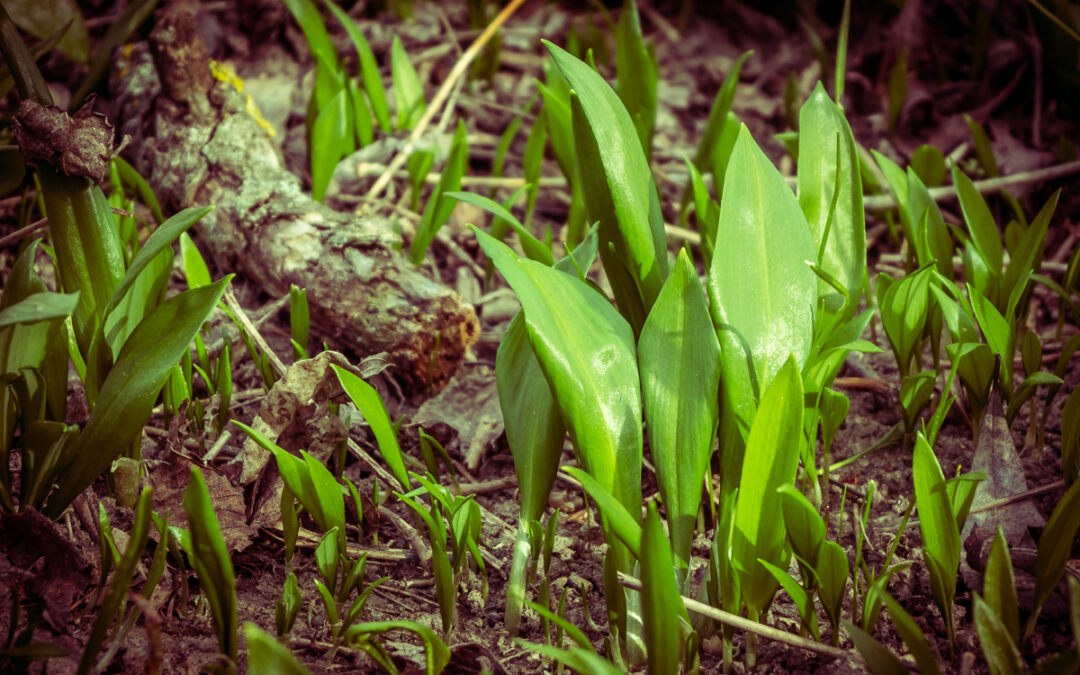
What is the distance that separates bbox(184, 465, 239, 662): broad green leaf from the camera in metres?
0.96

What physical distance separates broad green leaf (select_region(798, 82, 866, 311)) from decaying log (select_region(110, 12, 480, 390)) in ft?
2.32

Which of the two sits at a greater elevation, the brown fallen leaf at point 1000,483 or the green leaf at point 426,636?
the green leaf at point 426,636

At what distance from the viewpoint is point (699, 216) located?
177 centimetres

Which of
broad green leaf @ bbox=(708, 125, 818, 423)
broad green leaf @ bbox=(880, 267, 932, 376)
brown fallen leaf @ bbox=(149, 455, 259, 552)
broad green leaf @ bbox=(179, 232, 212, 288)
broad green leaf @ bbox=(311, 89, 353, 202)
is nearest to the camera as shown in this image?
broad green leaf @ bbox=(708, 125, 818, 423)

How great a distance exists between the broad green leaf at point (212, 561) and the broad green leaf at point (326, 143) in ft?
4.20

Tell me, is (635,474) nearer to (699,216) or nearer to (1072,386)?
(699,216)

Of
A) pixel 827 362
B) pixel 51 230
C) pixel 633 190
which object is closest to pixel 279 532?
pixel 51 230

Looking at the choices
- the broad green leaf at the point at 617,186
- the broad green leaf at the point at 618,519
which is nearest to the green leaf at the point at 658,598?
the broad green leaf at the point at 618,519

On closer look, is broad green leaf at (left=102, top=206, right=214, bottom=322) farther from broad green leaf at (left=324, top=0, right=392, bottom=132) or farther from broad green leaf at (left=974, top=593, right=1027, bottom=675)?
broad green leaf at (left=324, top=0, right=392, bottom=132)

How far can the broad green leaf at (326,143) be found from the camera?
6.86 ft

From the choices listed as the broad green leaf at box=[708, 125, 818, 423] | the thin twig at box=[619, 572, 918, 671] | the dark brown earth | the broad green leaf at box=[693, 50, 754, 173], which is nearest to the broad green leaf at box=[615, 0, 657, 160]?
the broad green leaf at box=[693, 50, 754, 173]

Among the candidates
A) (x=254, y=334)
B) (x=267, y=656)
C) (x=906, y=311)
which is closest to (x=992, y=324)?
(x=906, y=311)

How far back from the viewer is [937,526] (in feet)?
3.54

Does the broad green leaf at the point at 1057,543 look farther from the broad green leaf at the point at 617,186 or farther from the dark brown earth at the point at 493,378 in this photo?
the broad green leaf at the point at 617,186
